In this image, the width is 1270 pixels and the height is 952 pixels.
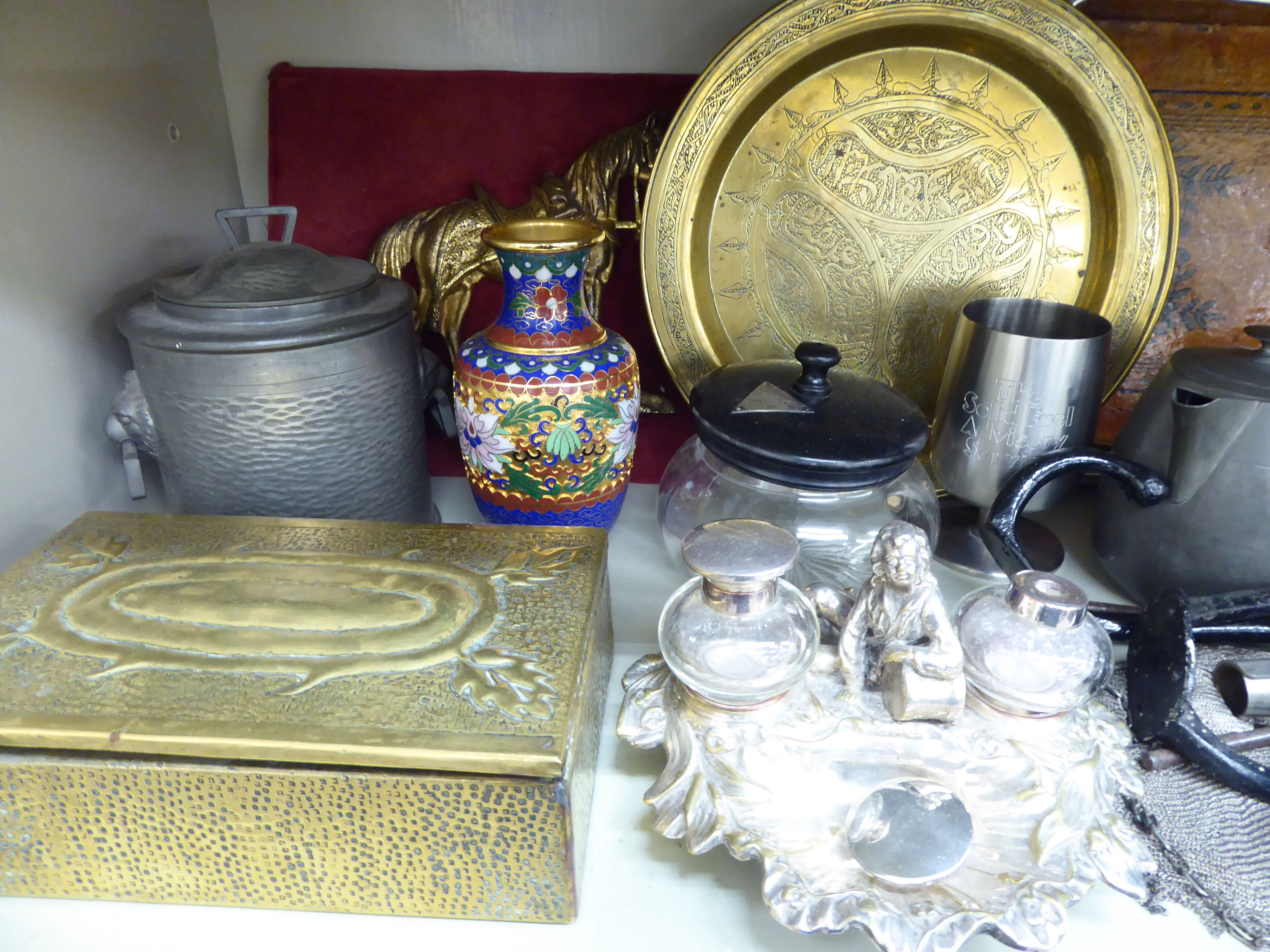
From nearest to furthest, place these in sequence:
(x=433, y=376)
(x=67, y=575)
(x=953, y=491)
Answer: (x=67, y=575) → (x=953, y=491) → (x=433, y=376)

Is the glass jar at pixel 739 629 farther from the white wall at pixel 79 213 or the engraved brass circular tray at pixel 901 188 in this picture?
the white wall at pixel 79 213

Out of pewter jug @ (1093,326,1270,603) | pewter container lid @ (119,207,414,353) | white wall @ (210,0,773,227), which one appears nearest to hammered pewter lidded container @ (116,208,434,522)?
pewter container lid @ (119,207,414,353)

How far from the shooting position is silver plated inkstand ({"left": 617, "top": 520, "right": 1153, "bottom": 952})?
0.44 m

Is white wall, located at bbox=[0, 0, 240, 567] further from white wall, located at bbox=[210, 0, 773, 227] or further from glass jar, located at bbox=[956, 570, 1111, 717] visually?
glass jar, located at bbox=[956, 570, 1111, 717]

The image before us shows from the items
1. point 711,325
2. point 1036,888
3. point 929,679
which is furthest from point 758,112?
point 1036,888

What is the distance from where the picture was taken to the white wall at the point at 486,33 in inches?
32.3

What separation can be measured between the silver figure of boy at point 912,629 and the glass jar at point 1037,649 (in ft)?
0.08

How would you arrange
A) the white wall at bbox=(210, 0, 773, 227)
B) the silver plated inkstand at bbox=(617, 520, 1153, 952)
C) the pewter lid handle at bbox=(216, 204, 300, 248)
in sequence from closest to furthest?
1. the silver plated inkstand at bbox=(617, 520, 1153, 952)
2. the pewter lid handle at bbox=(216, 204, 300, 248)
3. the white wall at bbox=(210, 0, 773, 227)

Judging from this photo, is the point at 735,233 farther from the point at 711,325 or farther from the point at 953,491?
the point at 953,491

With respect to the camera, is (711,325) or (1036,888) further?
(711,325)

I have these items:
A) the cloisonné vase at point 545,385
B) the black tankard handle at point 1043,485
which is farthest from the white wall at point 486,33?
the black tankard handle at point 1043,485

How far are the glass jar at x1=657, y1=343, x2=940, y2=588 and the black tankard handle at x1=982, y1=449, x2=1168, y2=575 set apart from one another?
55 millimetres

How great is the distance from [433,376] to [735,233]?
34 centimetres

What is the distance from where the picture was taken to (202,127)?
2.87 ft
